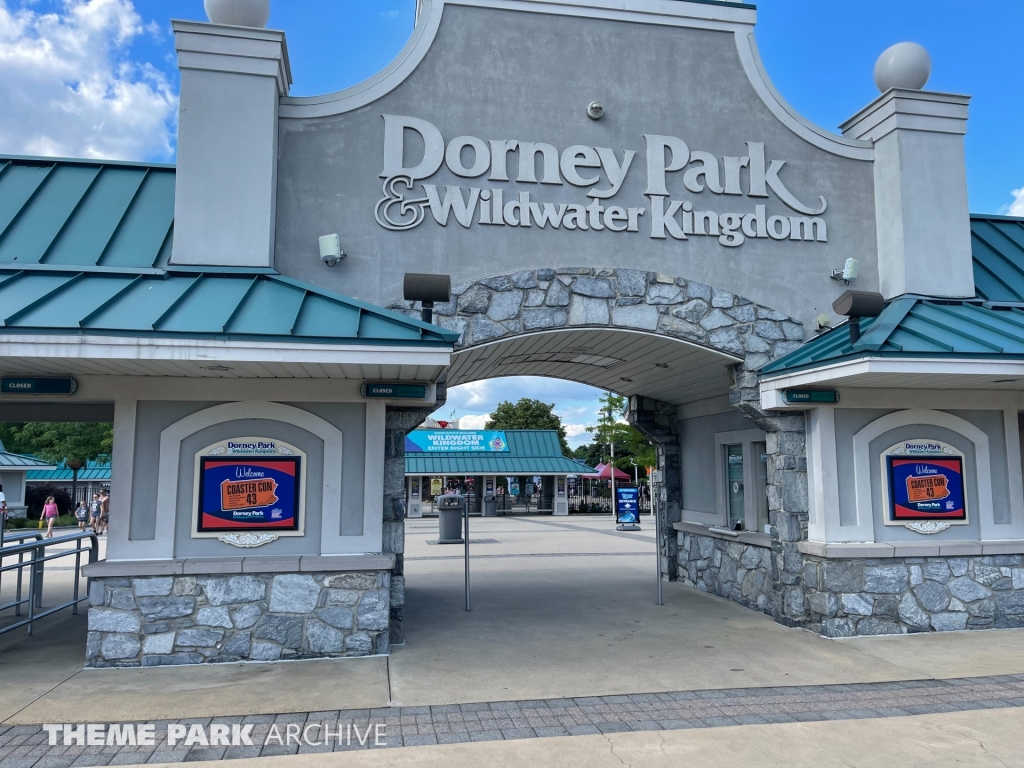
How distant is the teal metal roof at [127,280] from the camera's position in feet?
20.4

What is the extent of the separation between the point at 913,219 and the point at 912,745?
247 inches

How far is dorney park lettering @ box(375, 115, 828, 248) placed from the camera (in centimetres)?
812

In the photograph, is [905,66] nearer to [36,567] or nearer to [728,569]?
[728,569]

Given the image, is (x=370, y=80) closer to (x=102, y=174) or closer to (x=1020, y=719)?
(x=102, y=174)

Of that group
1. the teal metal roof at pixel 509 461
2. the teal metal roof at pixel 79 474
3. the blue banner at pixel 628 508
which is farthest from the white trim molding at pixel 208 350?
the teal metal roof at pixel 79 474

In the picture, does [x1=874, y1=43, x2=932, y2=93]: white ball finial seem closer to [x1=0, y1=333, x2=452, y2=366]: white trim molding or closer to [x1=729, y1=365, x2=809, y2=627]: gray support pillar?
[x1=729, y1=365, x2=809, y2=627]: gray support pillar

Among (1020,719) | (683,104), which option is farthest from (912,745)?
(683,104)

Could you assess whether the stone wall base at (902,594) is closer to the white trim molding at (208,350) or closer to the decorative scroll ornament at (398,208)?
the white trim molding at (208,350)

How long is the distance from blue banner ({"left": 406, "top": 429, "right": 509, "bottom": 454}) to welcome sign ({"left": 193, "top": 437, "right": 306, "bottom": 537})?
84.4 feet

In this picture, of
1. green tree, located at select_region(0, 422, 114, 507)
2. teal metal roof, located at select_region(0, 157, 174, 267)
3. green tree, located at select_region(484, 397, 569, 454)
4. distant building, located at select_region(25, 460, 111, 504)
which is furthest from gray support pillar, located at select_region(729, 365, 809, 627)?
green tree, located at select_region(484, 397, 569, 454)

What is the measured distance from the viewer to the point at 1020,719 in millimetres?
5391

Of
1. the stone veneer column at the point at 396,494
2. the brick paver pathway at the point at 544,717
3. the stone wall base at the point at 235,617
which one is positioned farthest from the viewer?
the stone veneer column at the point at 396,494

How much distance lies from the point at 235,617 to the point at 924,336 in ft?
23.7

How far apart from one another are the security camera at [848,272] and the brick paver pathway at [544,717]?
457 cm
